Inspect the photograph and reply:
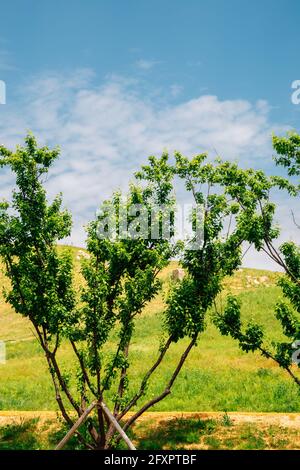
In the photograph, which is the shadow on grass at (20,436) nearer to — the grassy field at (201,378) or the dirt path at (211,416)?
the dirt path at (211,416)

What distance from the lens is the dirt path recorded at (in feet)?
69.7

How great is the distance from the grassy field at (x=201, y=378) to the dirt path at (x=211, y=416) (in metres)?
1.27

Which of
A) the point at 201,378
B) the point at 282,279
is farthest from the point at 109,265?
the point at 201,378

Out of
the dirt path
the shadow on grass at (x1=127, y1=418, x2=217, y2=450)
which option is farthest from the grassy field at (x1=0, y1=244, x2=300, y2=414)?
the dirt path

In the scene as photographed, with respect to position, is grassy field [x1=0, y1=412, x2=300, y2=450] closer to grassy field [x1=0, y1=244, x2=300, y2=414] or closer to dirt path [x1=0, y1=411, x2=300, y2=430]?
dirt path [x1=0, y1=411, x2=300, y2=430]

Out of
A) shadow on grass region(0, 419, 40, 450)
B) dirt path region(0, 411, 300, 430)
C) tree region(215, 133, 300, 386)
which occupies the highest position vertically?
tree region(215, 133, 300, 386)

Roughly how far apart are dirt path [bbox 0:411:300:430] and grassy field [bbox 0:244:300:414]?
1272 mm

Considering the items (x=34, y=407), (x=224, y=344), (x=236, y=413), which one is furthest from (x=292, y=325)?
(x=224, y=344)

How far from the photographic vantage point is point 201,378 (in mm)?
29453

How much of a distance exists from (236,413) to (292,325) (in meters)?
7.63

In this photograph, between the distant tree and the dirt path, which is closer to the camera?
the distant tree

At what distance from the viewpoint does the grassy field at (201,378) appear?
25.0 meters

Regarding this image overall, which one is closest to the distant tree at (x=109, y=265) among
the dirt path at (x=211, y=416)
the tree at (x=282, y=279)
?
the tree at (x=282, y=279)
